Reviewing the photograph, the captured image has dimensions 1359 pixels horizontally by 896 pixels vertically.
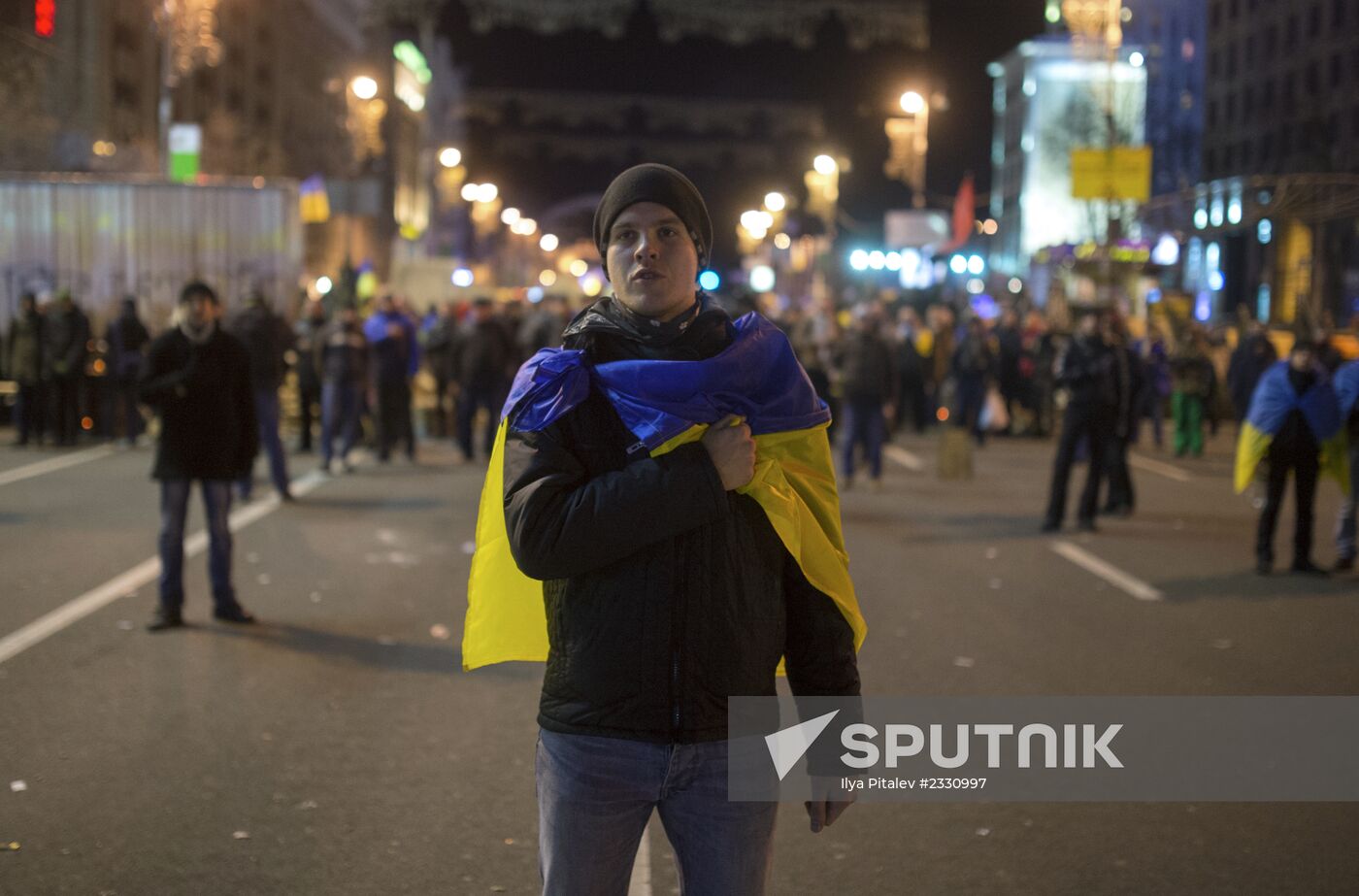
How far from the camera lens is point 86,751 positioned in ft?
20.5

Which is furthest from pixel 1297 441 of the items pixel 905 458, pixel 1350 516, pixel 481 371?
pixel 481 371

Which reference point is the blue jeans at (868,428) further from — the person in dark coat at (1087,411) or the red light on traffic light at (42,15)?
the red light on traffic light at (42,15)

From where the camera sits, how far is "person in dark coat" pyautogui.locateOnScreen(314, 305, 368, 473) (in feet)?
57.1

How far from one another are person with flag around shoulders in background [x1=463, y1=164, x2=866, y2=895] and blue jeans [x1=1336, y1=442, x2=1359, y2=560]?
32.0 feet

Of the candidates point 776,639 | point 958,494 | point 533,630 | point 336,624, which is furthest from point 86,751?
point 958,494

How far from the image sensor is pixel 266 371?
625 inches

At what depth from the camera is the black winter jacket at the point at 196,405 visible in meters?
8.92

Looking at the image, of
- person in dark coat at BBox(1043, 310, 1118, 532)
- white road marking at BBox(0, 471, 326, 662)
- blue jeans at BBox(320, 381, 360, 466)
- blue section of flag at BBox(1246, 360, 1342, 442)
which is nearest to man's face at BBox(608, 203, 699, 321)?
white road marking at BBox(0, 471, 326, 662)

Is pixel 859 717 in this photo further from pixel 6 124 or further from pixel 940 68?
pixel 940 68

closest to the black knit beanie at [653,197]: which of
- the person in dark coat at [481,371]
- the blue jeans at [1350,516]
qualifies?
the blue jeans at [1350,516]

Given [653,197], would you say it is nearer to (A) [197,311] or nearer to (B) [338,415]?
(A) [197,311]

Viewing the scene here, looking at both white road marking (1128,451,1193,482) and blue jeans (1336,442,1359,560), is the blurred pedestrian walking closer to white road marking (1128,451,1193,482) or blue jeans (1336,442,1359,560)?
white road marking (1128,451,1193,482)

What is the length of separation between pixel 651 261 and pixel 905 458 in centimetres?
1804

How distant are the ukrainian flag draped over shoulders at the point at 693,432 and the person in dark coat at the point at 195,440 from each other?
617cm
